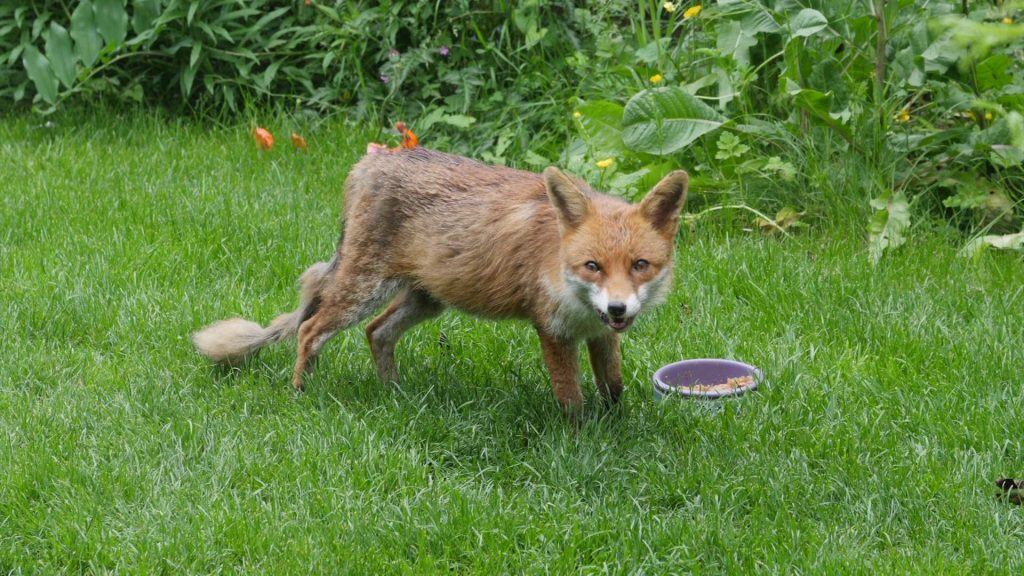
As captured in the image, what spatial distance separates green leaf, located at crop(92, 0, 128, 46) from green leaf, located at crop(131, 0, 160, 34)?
9 centimetres

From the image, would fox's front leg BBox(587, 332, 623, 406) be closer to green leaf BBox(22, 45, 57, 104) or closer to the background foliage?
the background foliage

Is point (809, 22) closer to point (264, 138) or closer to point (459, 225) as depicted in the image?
point (459, 225)

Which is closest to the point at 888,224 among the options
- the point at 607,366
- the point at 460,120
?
the point at 607,366

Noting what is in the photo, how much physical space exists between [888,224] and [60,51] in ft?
20.5

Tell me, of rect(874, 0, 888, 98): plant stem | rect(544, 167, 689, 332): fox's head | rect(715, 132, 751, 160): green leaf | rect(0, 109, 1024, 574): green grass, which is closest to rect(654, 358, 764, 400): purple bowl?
rect(0, 109, 1024, 574): green grass

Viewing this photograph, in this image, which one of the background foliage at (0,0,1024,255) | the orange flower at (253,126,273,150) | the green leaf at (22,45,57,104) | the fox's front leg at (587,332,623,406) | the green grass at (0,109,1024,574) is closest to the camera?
the green grass at (0,109,1024,574)

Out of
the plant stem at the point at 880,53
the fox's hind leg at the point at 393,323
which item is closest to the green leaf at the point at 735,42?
the plant stem at the point at 880,53

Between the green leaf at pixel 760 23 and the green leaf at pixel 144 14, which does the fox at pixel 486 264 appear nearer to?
the green leaf at pixel 760 23

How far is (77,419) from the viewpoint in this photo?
4742 millimetres

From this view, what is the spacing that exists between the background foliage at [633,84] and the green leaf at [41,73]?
17 millimetres

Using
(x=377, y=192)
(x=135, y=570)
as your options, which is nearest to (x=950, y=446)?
(x=377, y=192)

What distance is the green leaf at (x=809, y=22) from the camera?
21.4 feet

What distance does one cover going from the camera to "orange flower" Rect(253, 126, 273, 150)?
818 cm

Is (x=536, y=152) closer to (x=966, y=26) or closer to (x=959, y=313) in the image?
(x=959, y=313)
